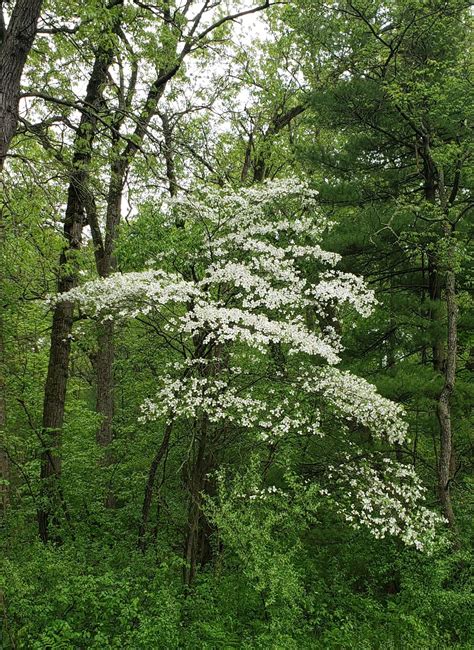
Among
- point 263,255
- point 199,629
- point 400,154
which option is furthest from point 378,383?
point 400,154

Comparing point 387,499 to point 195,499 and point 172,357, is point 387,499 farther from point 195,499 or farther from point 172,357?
point 172,357

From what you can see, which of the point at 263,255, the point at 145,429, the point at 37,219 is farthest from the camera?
the point at 145,429

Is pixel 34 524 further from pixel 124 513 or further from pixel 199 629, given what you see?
pixel 199 629

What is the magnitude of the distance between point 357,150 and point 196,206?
11.6 feet

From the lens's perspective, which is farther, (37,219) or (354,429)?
(354,429)

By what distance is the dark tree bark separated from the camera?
481 centimetres

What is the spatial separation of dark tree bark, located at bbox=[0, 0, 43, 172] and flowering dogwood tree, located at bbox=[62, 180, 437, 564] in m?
2.03

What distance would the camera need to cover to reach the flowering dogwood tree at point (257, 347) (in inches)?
234

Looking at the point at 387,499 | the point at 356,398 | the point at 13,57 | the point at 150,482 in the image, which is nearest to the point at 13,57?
the point at 13,57

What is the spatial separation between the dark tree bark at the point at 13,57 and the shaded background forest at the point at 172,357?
20 millimetres

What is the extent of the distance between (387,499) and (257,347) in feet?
8.22

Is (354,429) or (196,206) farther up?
(196,206)

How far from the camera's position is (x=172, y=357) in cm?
938

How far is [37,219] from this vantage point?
5.76 m
